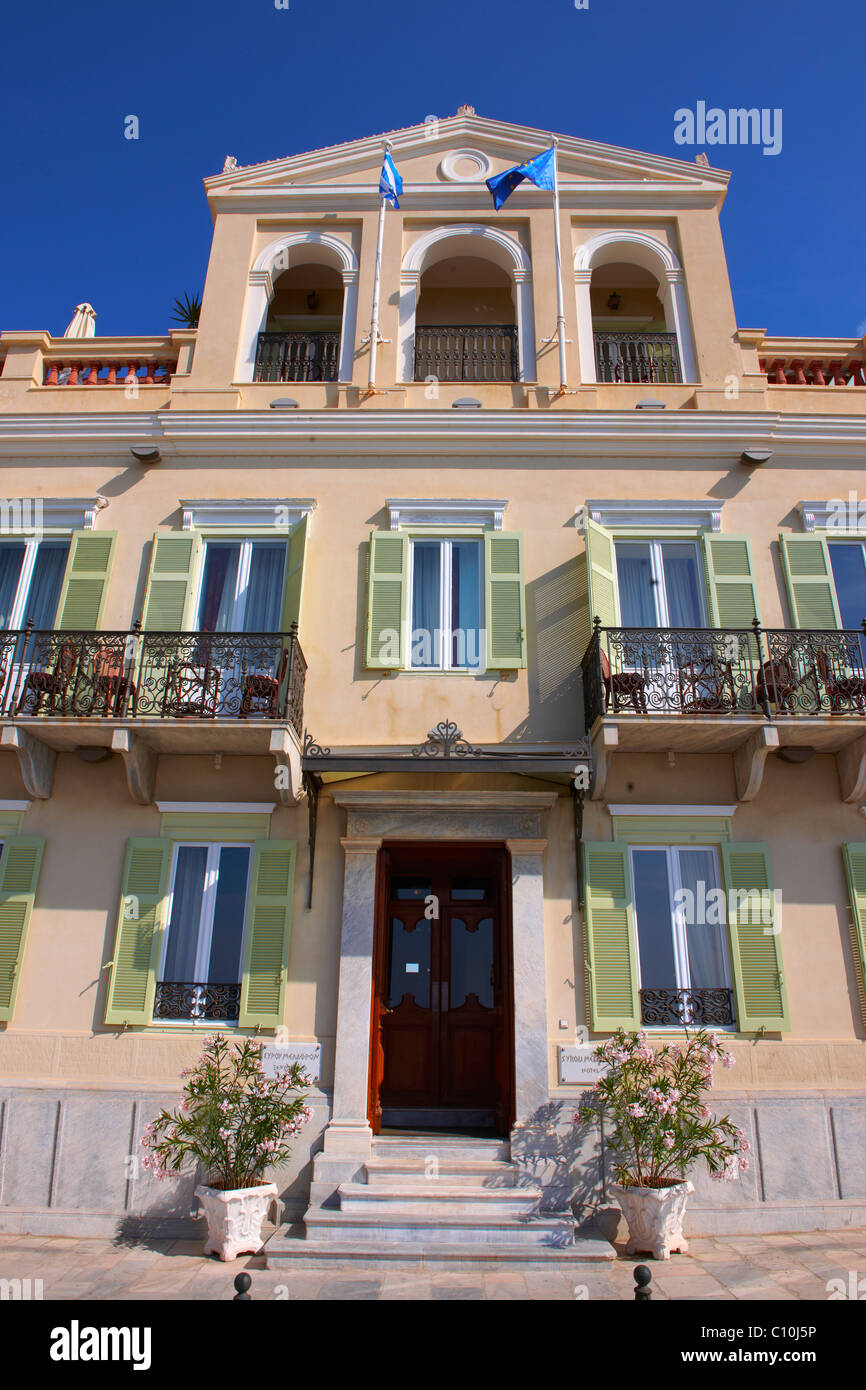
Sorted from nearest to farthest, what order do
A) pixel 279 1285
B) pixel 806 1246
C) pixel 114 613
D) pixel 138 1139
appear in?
pixel 279 1285, pixel 806 1246, pixel 138 1139, pixel 114 613

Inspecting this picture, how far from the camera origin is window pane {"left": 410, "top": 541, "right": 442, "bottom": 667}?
10.4m

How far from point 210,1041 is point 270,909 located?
138 cm

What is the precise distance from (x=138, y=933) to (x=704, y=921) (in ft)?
19.2

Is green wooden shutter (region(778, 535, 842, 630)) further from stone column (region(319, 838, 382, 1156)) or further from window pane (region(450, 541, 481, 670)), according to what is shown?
stone column (region(319, 838, 382, 1156))

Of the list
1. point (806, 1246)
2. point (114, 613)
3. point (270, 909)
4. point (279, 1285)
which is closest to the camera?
point (279, 1285)

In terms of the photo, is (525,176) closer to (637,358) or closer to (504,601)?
(637,358)

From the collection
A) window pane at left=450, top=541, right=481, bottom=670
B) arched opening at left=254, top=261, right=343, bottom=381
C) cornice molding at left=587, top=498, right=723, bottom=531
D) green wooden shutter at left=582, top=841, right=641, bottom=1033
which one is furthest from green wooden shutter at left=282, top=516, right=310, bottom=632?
green wooden shutter at left=582, top=841, right=641, bottom=1033

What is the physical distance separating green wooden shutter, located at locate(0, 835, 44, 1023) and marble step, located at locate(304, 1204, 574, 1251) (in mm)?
3863

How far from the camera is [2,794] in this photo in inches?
388

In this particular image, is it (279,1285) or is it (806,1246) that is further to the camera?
(806,1246)

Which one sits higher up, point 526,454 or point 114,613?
point 526,454

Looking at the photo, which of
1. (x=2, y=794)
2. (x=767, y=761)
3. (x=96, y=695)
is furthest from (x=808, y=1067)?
(x=2, y=794)

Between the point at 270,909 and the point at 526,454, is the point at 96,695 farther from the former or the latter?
the point at 526,454

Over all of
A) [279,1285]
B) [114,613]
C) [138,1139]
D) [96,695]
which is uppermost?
[114,613]
